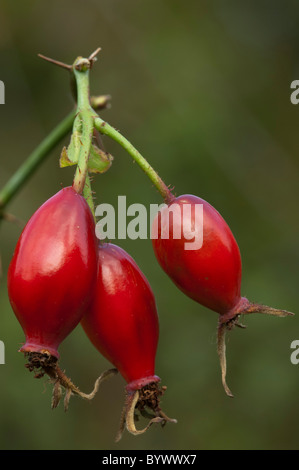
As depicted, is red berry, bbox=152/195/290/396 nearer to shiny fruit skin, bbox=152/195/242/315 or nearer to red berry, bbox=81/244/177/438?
shiny fruit skin, bbox=152/195/242/315

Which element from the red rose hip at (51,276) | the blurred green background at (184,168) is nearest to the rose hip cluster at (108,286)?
the red rose hip at (51,276)

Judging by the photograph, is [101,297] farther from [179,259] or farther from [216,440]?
[216,440]

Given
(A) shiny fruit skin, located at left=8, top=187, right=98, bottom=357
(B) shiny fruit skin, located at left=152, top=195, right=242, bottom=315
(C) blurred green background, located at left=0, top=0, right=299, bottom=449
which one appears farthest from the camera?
(C) blurred green background, located at left=0, top=0, right=299, bottom=449

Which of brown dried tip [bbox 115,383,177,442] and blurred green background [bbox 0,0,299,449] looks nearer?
brown dried tip [bbox 115,383,177,442]

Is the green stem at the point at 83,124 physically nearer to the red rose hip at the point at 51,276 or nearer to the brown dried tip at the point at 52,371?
the red rose hip at the point at 51,276

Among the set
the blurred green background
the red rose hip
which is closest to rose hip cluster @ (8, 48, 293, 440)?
the red rose hip
